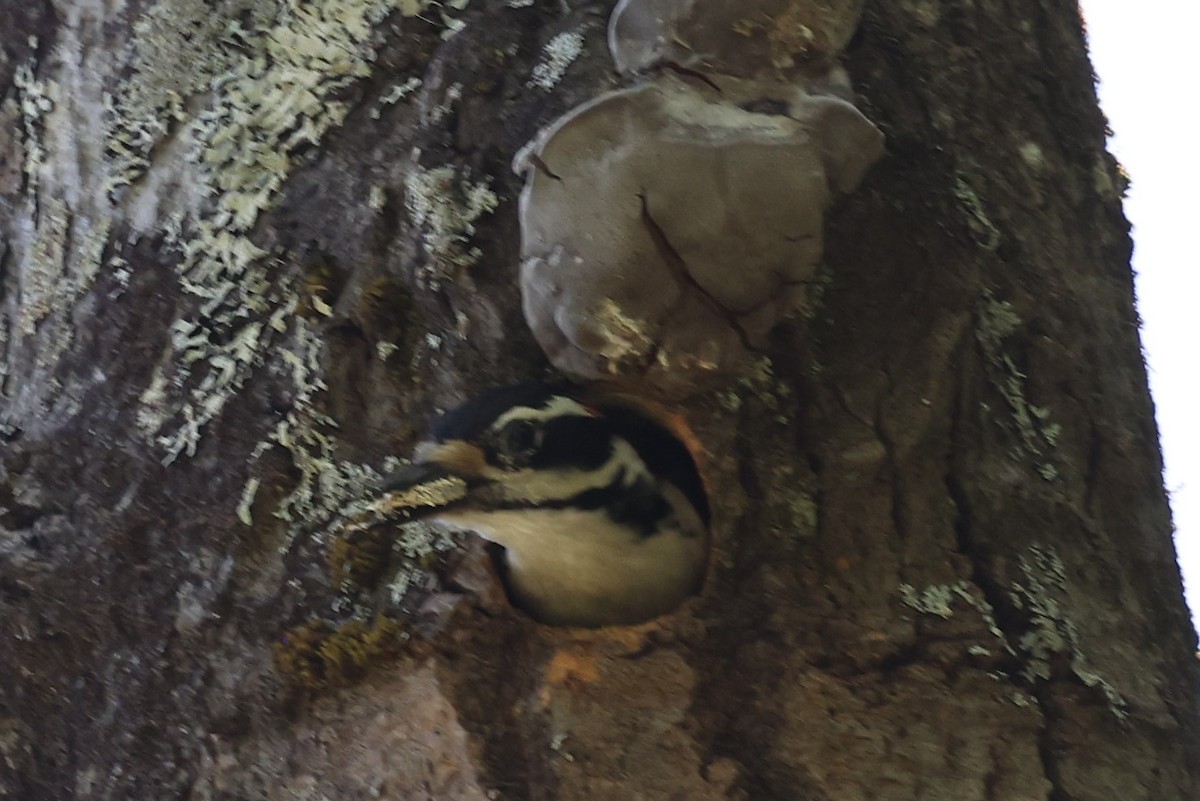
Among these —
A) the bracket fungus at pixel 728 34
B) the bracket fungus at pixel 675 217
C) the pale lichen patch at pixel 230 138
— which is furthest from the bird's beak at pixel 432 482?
the bracket fungus at pixel 728 34

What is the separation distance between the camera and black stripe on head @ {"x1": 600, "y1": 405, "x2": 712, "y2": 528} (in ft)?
3.79

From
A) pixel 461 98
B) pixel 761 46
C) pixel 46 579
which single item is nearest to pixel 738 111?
pixel 761 46

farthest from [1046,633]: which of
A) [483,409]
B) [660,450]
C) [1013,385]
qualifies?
[483,409]

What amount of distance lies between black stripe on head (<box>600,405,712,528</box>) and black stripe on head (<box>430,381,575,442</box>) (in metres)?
0.10

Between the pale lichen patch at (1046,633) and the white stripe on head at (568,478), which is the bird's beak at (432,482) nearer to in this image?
the white stripe on head at (568,478)

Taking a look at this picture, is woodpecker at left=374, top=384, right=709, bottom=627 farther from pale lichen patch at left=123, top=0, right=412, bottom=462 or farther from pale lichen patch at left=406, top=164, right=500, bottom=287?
pale lichen patch at left=123, top=0, right=412, bottom=462

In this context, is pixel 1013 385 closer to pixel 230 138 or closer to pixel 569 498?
pixel 569 498

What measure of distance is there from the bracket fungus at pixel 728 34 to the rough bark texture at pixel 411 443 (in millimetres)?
71

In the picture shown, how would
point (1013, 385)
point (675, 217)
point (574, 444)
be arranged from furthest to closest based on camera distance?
point (1013, 385) < point (574, 444) < point (675, 217)

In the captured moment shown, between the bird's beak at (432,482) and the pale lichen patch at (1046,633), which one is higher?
the bird's beak at (432,482)

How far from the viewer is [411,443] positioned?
1101mm

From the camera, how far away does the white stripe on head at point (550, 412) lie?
41.0 inches

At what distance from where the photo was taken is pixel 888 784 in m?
1.01

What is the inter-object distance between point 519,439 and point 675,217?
0.69 feet
